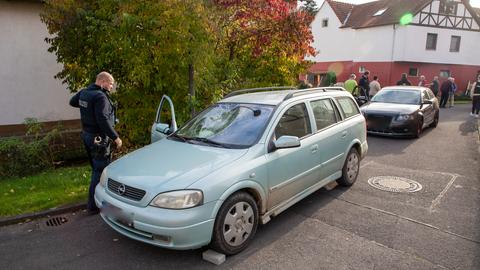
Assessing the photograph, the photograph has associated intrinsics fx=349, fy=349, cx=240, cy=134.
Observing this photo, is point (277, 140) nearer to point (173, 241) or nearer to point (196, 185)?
point (196, 185)

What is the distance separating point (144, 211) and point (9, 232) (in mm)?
2191

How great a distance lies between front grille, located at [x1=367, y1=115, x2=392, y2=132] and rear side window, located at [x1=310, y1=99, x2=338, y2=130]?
527cm

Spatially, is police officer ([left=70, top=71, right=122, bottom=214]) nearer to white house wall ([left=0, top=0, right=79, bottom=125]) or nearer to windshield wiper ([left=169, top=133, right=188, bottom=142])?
windshield wiper ([left=169, top=133, right=188, bottom=142])

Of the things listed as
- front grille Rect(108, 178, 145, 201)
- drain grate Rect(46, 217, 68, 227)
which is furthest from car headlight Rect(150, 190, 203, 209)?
drain grate Rect(46, 217, 68, 227)

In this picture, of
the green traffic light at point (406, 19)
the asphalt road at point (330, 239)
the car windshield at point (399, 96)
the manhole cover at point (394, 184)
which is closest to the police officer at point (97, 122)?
the asphalt road at point (330, 239)

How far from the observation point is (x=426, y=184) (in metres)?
6.01

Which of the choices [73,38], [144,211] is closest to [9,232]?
[144,211]

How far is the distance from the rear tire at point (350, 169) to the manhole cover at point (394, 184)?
44cm

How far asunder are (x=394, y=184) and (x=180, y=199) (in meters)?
4.22

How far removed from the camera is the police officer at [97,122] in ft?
14.4

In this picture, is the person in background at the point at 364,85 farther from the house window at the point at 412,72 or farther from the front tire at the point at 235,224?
the house window at the point at 412,72

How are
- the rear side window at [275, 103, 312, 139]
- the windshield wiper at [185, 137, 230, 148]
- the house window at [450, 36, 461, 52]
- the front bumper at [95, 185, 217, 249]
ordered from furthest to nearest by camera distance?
the house window at [450, 36, 461, 52] → the rear side window at [275, 103, 312, 139] → the windshield wiper at [185, 137, 230, 148] → the front bumper at [95, 185, 217, 249]

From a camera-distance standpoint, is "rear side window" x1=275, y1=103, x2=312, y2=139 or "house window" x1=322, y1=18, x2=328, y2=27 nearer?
"rear side window" x1=275, y1=103, x2=312, y2=139

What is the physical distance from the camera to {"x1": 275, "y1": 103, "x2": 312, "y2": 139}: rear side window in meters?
4.29
